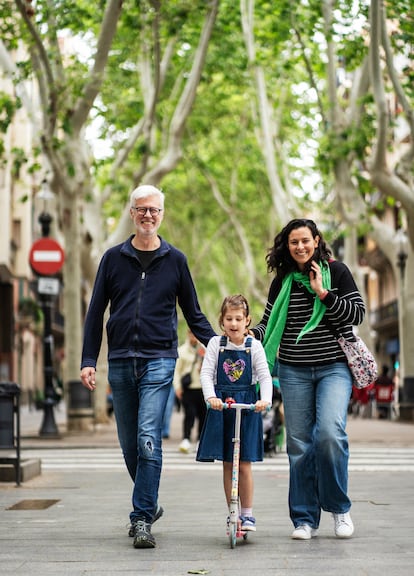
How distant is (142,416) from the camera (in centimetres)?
717

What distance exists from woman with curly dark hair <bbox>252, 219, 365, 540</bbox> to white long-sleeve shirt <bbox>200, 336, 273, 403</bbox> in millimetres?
199

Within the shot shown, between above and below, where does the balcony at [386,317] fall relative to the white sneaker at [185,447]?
above

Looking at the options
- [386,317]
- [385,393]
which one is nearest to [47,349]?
[385,393]

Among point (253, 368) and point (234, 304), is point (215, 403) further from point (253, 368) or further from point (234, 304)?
point (234, 304)

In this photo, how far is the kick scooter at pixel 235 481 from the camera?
6.79m

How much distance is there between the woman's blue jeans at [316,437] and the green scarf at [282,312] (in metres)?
0.16

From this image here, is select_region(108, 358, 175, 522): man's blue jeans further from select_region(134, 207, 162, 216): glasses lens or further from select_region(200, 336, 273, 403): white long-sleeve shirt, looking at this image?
select_region(134, 207, 162, 216): glasses lens

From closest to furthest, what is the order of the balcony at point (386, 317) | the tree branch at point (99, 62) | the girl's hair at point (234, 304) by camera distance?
the girl's hair at point (234, 304) < the tree branch at point (99, 62) < the balcony at point (386, 317)

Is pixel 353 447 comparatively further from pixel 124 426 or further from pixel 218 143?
pixel 218 143

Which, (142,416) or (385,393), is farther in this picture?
(385,393)

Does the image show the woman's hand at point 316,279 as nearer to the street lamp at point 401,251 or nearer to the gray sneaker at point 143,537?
the gray sneaker at point 143,537

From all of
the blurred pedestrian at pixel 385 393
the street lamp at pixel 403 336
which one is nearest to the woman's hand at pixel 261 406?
the street lamp at pixel 403 336

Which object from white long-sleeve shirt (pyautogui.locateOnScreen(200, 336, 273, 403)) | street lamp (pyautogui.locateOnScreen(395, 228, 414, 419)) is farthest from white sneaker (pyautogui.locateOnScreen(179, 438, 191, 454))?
street lamp (pyautogui.locateOnScreen(395, 228, 414, 419))

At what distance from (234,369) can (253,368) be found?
12cm
